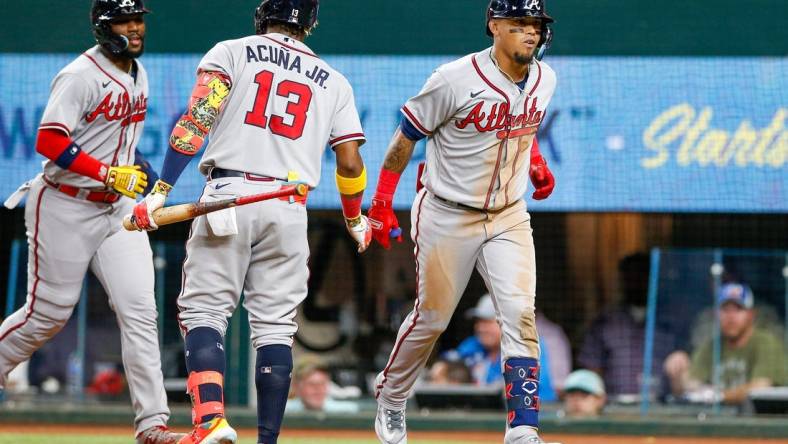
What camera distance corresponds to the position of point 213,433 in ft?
15.0

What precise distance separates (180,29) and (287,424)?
3.08 meters

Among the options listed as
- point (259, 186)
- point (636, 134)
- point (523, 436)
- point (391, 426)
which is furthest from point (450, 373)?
point (259, 186)

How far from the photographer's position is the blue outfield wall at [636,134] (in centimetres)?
922

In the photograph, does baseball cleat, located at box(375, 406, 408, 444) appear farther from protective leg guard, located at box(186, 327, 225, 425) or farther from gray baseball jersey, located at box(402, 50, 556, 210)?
protective leg guard, located at box(186, 327, 225, 425)

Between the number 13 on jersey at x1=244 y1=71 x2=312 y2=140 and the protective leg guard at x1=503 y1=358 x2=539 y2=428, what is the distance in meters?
1.25

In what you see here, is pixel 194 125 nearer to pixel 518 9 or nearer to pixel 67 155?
pixel 67 155

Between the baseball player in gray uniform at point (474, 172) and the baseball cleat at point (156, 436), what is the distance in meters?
0.98

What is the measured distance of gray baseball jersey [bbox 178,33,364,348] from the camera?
4.87 meters

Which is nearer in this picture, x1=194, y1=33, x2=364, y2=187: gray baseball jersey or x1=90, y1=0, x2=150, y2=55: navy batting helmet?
x1=194, y1=33, x2=364, y2=187: gray baseball jersey

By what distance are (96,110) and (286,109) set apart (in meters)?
1.08

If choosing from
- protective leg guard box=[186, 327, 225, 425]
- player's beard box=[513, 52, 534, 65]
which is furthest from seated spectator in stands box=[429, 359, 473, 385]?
protective leg guard box=[186, 327, 225, 425]


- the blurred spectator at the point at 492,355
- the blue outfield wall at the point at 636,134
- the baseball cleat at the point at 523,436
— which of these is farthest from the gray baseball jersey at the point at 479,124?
the blue outfield wall at the point at 636,134

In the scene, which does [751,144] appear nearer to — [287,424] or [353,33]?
[353,33]

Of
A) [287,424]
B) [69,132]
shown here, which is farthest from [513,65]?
[287,424]
